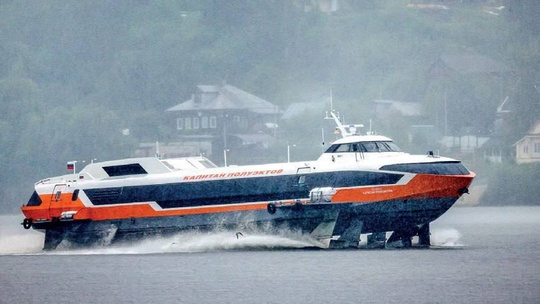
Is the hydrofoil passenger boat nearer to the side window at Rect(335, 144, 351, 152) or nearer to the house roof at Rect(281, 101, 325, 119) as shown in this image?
the side window at Rect(335, 144, 351, 152)

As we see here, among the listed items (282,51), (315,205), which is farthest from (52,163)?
(315,205)

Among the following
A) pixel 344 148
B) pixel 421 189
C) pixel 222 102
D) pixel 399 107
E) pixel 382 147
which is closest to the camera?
pixel 421 189

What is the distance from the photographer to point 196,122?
6880 inches

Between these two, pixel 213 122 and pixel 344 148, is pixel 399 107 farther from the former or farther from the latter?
pixel 344 148

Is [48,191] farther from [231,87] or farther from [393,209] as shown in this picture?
[231,87]

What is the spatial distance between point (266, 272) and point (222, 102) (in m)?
113

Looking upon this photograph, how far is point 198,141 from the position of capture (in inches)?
6609

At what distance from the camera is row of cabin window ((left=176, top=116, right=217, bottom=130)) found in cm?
17312

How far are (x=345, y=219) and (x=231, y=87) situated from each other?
11312cm

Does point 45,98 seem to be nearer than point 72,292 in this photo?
No

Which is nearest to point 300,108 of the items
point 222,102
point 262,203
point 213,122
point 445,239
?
point 213,122

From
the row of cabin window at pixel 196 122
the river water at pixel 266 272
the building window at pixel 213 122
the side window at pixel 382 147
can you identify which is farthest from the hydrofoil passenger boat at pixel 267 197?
the row of cabin window at pixel 196 122

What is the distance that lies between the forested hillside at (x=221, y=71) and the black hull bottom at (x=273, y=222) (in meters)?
74.7

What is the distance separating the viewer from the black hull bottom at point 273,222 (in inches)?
2712
